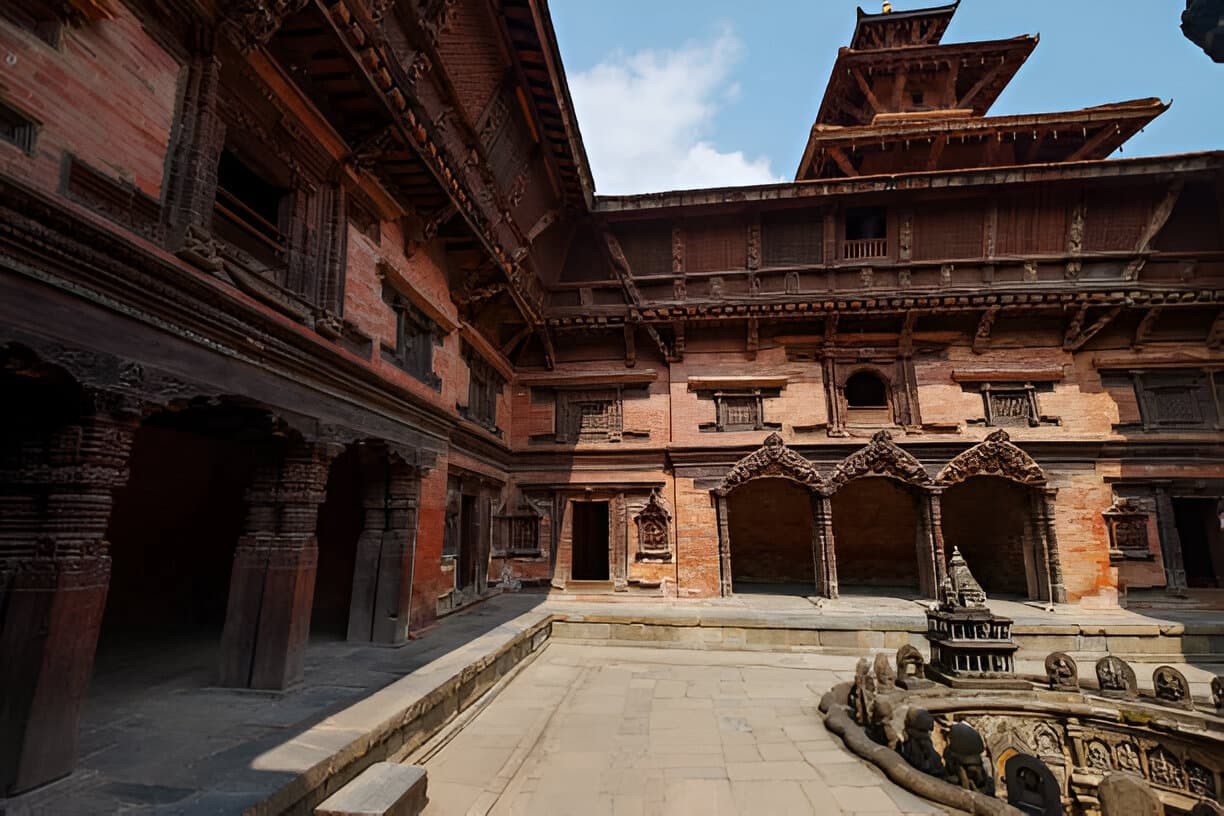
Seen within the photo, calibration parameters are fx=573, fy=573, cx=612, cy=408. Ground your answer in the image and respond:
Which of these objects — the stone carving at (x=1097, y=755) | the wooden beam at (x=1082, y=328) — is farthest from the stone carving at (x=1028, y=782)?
the wooden beam at (x=1082, y=328)

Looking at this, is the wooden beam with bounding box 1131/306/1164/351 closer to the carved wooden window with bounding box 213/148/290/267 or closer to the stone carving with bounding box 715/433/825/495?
the stone carving with bounding box 715/433/825/495

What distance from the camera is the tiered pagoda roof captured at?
15.1m

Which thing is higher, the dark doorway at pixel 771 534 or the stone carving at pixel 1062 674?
the dark doorway at pixel 771 534

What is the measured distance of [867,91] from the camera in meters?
18.4

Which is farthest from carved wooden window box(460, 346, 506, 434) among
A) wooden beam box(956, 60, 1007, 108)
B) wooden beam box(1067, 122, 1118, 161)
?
wooden beam box(956, 60, 1007, 108)

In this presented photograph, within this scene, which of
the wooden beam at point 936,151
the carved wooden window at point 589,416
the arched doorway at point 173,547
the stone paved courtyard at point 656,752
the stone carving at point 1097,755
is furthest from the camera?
the wooden beam at point 936,151

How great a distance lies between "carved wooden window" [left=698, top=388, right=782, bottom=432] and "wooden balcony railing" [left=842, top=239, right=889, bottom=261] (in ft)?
13.3

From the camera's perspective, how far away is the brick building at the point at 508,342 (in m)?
3.75

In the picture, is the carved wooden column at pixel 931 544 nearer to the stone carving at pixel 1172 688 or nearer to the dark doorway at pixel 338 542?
the stone carving at pixel 1172 688

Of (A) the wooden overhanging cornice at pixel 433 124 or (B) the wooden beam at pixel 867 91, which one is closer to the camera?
(A) the wooden overhanging cornice at pixel 433 124

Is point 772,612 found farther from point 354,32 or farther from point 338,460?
point 354,32

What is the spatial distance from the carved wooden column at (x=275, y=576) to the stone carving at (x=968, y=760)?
6.19 metres

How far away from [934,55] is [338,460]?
20.4m

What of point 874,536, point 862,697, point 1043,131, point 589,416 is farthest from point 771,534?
point 1043,131
